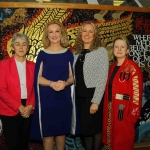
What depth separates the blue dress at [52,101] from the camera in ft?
6.68

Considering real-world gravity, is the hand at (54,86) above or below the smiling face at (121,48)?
below

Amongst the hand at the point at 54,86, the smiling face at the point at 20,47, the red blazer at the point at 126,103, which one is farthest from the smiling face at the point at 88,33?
the smiling face at the point at 20,47

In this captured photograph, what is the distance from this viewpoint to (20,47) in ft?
6.73

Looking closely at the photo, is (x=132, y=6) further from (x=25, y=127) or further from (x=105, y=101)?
(x=25, y=127)

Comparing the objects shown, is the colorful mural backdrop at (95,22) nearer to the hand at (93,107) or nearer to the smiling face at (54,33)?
the smiling face at (54,33)

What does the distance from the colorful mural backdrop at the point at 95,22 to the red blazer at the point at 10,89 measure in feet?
1.93

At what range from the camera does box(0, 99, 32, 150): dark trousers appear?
197cm

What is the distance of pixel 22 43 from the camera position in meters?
2.09

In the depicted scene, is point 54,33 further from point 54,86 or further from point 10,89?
point 10,89

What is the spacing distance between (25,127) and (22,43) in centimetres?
96

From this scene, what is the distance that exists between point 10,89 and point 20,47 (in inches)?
19.0

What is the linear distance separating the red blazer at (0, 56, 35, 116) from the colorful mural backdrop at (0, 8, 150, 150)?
59 centimetres

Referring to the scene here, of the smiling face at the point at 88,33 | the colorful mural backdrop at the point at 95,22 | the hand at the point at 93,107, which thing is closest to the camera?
the hand at the point at 93,107

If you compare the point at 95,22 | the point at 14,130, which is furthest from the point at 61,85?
the point at 95,22
